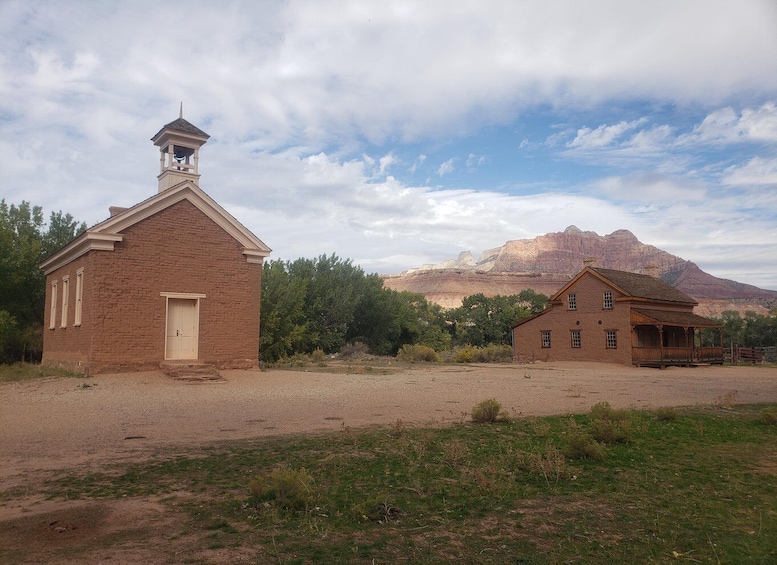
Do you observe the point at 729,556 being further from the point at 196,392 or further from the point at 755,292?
the point at 755,292

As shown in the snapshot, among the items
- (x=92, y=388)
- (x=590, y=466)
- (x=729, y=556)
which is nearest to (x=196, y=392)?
(x=92, y=388)

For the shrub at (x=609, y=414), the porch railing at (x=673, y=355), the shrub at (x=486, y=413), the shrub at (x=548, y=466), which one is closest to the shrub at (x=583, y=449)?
the shrub at (x=548, y=466)

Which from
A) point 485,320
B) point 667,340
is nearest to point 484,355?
point 667,340

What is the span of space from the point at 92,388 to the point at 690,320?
3834 centimetres

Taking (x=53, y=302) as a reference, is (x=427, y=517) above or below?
below

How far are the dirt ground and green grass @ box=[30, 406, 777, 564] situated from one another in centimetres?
50

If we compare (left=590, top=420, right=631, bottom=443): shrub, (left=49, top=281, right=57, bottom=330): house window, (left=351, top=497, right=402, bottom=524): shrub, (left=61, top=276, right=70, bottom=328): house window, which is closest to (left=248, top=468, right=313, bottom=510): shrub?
(left=351, top=497, right=402, bottom=524): shrub

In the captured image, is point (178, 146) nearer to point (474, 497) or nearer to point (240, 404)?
point (240, 404)

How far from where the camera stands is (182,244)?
21.2 m

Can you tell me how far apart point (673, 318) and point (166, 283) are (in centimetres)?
3372

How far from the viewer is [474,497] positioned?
246 inches

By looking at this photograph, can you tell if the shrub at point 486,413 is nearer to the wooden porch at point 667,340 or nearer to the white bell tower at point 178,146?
the white bell tower at point 178,146

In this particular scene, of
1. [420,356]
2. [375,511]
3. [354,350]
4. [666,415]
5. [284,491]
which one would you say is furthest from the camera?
[354,350]

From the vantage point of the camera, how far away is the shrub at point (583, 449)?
807 centimetres
